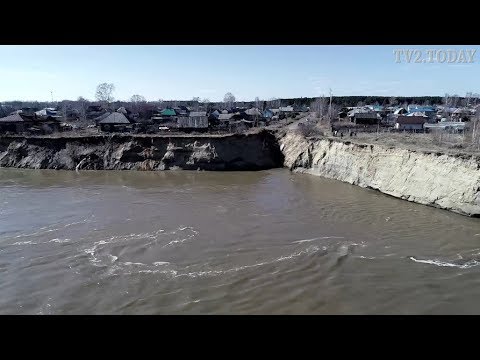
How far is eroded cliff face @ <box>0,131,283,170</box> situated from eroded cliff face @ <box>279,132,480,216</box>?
309cm

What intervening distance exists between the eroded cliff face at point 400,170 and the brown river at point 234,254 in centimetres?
83

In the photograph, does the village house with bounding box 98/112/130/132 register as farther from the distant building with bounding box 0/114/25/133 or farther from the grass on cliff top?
the grass on cliff top

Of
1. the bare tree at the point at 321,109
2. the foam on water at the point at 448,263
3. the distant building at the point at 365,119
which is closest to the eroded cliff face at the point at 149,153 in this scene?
the distant building at the point at 365,119

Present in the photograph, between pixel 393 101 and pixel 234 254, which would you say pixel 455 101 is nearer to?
pixel 393 101

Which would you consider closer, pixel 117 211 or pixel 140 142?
pixel 117 211

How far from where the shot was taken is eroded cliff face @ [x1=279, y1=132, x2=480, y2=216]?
666 inches

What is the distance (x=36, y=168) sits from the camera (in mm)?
30125

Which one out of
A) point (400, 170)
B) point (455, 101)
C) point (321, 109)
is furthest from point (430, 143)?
point (455, 101)

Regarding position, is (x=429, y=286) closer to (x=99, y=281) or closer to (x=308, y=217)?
(x=308, y=217)

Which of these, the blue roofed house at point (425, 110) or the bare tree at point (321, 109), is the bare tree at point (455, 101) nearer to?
the blue roofed house at point (425, 110)

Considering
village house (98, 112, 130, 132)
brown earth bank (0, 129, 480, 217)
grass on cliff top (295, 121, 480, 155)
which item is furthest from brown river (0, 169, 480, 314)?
village house (98, 112, 130, 132)

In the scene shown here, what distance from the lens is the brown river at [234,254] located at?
30.5 ft
